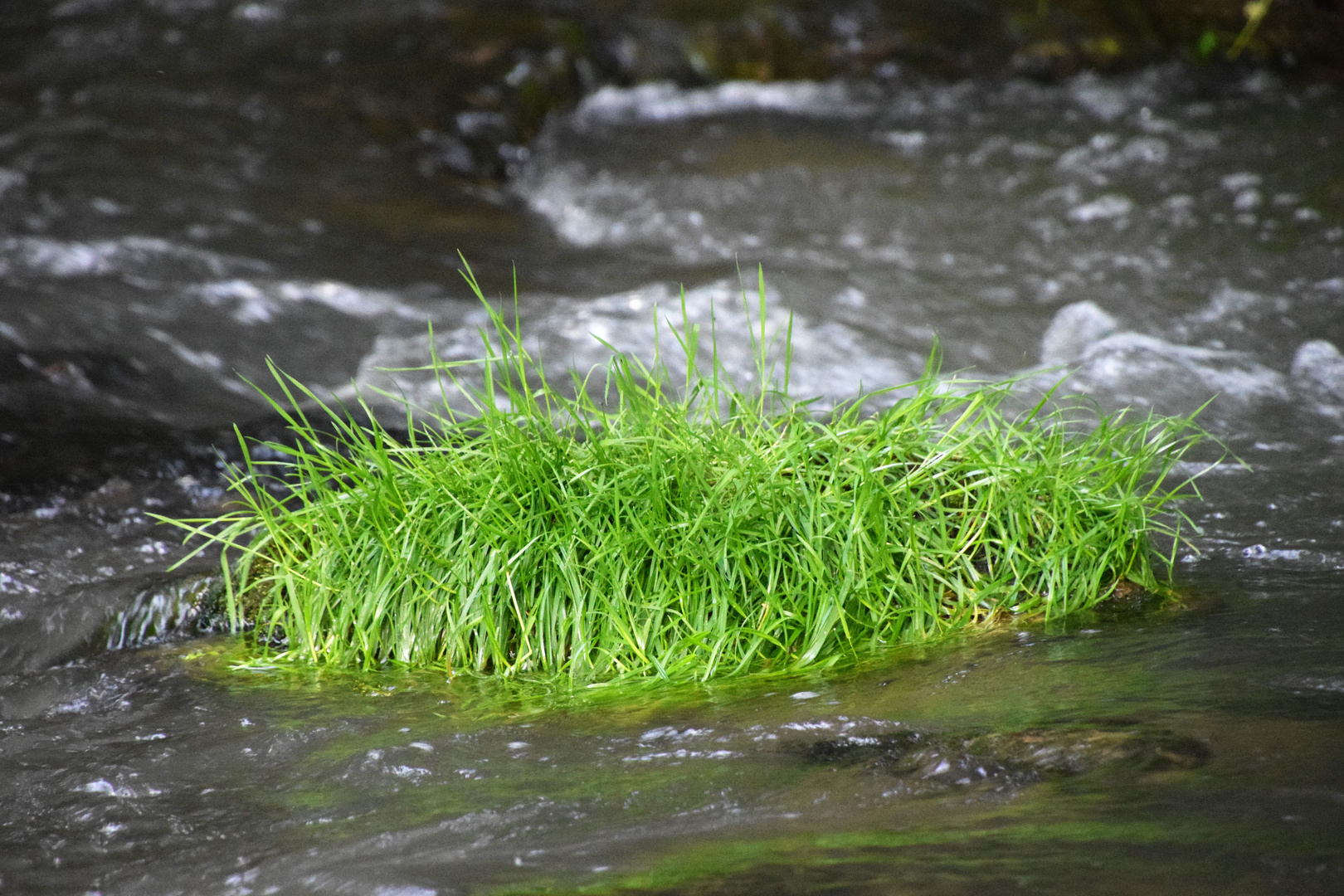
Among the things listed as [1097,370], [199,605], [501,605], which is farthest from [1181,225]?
[199,605]

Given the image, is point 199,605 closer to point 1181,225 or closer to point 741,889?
point 741,889

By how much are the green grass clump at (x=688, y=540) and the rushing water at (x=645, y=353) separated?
→ 0.56 feet

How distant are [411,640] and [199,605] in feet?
2.72

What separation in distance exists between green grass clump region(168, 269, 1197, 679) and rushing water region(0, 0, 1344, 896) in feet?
0.56

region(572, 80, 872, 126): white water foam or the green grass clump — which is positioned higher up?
region(572, 80, 872, 126): white water foam

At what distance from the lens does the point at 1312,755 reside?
1972 mm

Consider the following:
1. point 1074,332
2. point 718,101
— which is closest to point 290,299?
point 1074,332

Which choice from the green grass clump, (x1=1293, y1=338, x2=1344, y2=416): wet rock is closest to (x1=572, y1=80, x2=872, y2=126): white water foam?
(x1=1293, y1=338, x2=1344, y2=416): wet rock

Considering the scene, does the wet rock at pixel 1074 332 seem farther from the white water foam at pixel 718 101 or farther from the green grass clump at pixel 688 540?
the white water foam at pixel 718 101

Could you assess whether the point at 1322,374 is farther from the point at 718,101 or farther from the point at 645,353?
the point at 718,101

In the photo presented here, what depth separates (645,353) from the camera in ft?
20.0

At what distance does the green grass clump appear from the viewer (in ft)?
9.65

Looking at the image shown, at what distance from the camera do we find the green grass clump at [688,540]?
2941 mm

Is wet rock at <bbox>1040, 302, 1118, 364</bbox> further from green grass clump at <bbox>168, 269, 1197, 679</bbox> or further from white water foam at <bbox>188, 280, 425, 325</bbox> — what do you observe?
white water foam at <bbox>188, 280, 425, 325</bbox>
